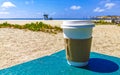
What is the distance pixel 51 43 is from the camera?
15.1ft

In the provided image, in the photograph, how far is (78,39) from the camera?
2084 millimetres

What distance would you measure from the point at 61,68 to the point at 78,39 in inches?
16.6

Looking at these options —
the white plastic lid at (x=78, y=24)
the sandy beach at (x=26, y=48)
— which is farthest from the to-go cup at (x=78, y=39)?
the sandy beach at (x=26, y=48)

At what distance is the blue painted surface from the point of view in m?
2.07

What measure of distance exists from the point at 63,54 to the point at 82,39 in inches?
32.0

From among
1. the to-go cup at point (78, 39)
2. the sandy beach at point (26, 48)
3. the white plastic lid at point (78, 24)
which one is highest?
the white plastic lid at point (78, 24)

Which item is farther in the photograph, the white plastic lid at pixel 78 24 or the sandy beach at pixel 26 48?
the sandy beach at pixel 26 48

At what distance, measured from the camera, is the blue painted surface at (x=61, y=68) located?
2.07 m

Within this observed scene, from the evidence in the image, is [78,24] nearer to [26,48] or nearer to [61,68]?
[61,68]

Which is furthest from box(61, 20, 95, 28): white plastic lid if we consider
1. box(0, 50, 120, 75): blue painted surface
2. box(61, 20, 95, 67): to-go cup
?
box(0, 50, 120, 75): blue painted surface

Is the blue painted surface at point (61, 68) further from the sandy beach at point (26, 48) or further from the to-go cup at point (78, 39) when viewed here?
the sandy beach at point (26, 48)

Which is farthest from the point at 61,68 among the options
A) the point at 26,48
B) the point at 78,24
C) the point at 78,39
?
the point at 26,48

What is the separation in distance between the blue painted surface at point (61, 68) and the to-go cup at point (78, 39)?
5.9 inches

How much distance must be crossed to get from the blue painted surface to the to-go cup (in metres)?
0.15
